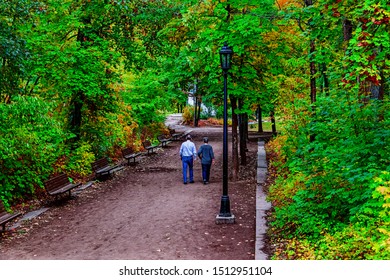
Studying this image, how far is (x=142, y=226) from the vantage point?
36.3 feet

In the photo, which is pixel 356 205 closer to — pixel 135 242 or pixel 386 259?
pixel 386 259

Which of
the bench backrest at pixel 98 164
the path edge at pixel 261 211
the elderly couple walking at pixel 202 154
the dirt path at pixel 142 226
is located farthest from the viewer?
the bench backrest at pixel 98 164

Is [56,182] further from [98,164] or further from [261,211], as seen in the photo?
[261,211]

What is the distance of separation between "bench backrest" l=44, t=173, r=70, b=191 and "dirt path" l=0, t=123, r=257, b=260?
566mm

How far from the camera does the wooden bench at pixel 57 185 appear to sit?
13.2 meters

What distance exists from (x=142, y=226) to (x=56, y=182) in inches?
164

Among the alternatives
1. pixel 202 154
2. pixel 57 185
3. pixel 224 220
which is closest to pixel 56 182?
pixel 57 185

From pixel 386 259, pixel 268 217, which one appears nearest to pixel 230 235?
pixel 268 217

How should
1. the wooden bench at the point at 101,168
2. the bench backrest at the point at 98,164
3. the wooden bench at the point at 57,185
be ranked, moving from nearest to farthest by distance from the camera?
the wooden bench at the point at 57,185, the wooden bench at the point at 101,168, the bench backrest at the point at 98,164

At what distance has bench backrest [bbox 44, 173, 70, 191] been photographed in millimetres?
13259

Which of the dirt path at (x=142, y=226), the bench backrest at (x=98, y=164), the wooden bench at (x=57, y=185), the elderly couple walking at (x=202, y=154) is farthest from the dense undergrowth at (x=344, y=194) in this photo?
the bench backrest at (x=98, y=164)

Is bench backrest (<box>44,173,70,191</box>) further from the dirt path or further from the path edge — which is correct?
the path edge

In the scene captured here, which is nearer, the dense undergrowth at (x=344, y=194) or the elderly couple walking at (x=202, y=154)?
the dense undergrowth at (x=344, y=194)

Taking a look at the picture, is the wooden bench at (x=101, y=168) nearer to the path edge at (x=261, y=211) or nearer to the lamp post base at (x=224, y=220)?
the path edge at (x=261, y=211)
